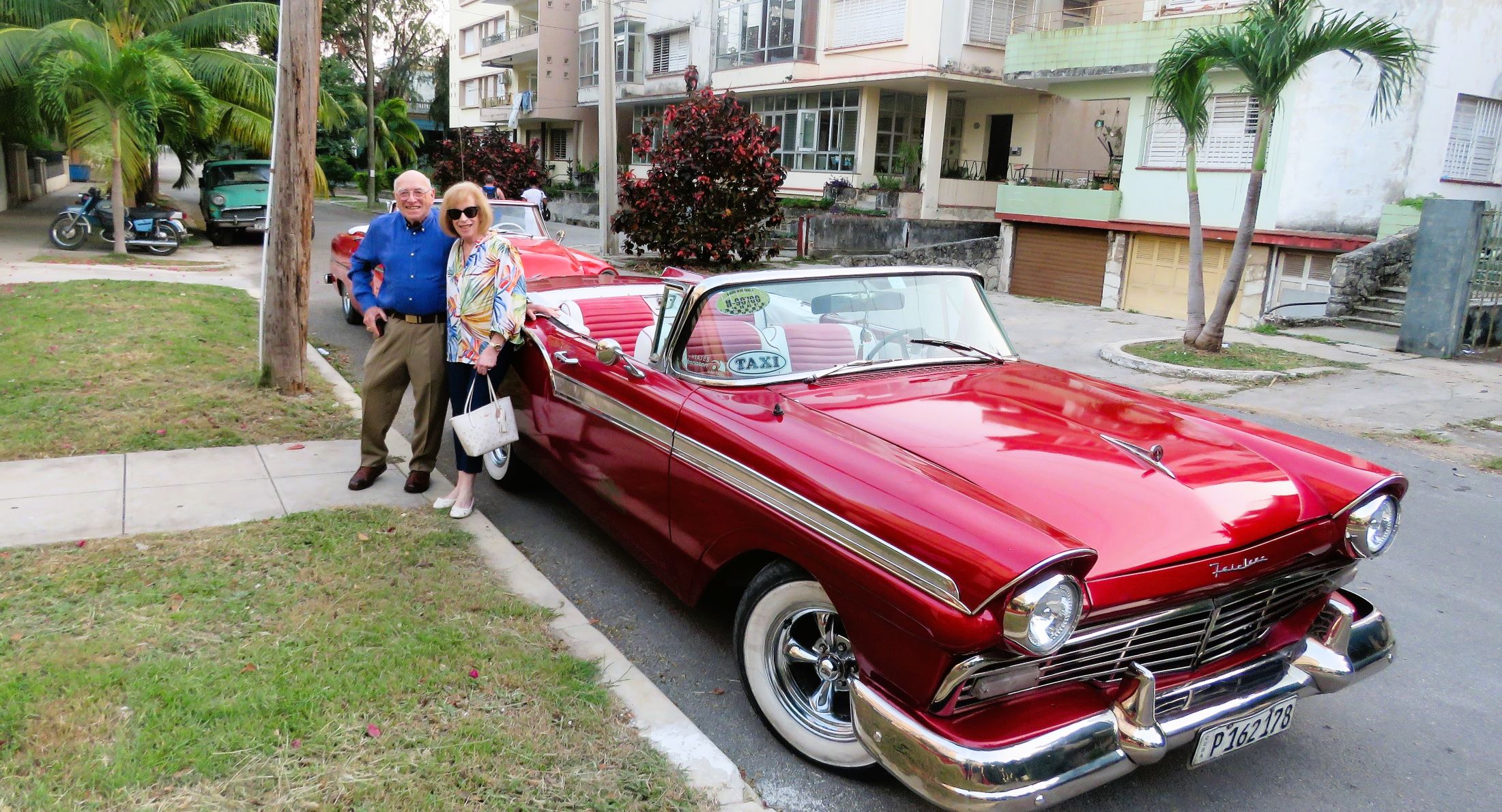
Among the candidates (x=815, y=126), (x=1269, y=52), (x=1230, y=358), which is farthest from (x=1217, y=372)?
(x=815, y=126)

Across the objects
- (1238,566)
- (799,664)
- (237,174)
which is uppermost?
(237,174)

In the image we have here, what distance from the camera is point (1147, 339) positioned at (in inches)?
537

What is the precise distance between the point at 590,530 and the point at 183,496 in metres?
2.12

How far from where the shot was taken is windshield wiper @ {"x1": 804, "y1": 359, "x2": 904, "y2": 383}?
3.94 metres

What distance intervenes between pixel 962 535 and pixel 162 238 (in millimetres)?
18924

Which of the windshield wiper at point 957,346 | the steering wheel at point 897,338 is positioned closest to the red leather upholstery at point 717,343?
the steering wheel at point 897,338

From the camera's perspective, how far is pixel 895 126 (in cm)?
2681

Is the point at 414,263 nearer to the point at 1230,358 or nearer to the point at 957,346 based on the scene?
the point at 957,346

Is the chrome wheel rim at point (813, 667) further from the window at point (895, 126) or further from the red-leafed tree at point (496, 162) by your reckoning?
the red-leafed tree at point (496, 162)

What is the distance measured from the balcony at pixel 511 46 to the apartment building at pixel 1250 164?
25072 mm

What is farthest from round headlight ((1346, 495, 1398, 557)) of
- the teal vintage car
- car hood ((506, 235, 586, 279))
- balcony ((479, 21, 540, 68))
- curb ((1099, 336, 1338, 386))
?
balcony ((479, 21, 540, 68))

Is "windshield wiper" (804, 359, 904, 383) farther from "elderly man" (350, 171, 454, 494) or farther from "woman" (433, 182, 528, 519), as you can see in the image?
"elderly man" (350, 171, 454, 494)

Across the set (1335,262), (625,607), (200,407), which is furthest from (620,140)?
(625,607)

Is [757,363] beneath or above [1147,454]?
above
